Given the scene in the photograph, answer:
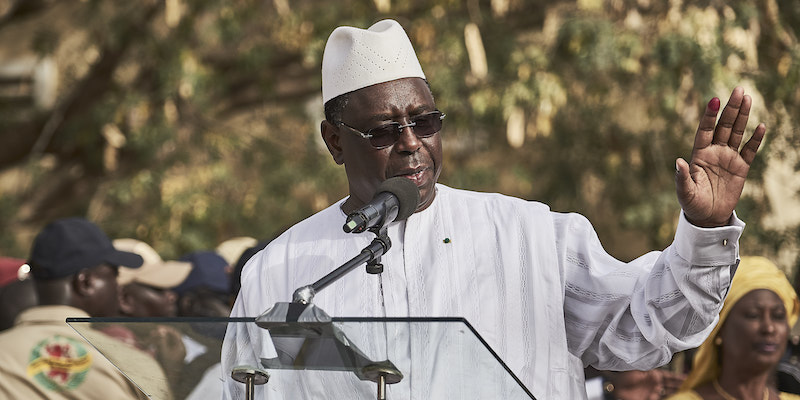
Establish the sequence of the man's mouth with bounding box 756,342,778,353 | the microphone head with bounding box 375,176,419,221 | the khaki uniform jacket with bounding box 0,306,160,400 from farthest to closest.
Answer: the man's mouth with bounding box 756,342,778,353 → the khaki uniform jacket with bounding box 0,306,160,400 → the microphone head with bounding box 375,176,419,221

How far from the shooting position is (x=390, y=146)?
3.49 m

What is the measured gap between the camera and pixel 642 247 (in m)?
13.6

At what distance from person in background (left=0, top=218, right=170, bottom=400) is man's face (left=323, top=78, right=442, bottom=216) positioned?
5.89ft

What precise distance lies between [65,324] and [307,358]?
9.80ft

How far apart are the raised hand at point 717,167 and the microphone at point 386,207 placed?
0.69 metres

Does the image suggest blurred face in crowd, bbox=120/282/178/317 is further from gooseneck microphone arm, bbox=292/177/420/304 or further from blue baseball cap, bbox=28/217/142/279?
gooseneck microphone arm, bbox=292/177/420/304

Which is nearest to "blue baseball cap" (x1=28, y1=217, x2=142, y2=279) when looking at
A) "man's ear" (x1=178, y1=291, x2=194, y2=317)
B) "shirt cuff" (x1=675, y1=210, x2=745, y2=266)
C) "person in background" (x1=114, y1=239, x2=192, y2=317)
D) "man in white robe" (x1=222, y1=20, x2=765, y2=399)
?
"person in background" (x1=114, y1=239, x2=192, y2=317)

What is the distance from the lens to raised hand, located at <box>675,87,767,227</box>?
2857 mm

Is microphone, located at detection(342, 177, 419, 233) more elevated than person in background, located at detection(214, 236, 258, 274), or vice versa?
microphone, located at detection(342, 177, 419, 233)

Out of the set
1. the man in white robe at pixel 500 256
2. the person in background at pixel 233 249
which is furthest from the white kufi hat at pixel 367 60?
the person in background at pixel 233 249

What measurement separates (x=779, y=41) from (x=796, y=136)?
152 cm

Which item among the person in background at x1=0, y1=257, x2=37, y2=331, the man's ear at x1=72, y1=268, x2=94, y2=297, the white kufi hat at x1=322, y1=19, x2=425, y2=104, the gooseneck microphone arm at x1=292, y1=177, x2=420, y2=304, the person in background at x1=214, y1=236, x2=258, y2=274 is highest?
the white kufi hat at x1=322, y1=19, x2=425, y2=104

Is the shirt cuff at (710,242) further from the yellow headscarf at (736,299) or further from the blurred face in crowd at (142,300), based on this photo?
the blurred face in crowd at (142,300)

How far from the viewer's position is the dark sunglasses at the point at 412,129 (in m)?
3.48
